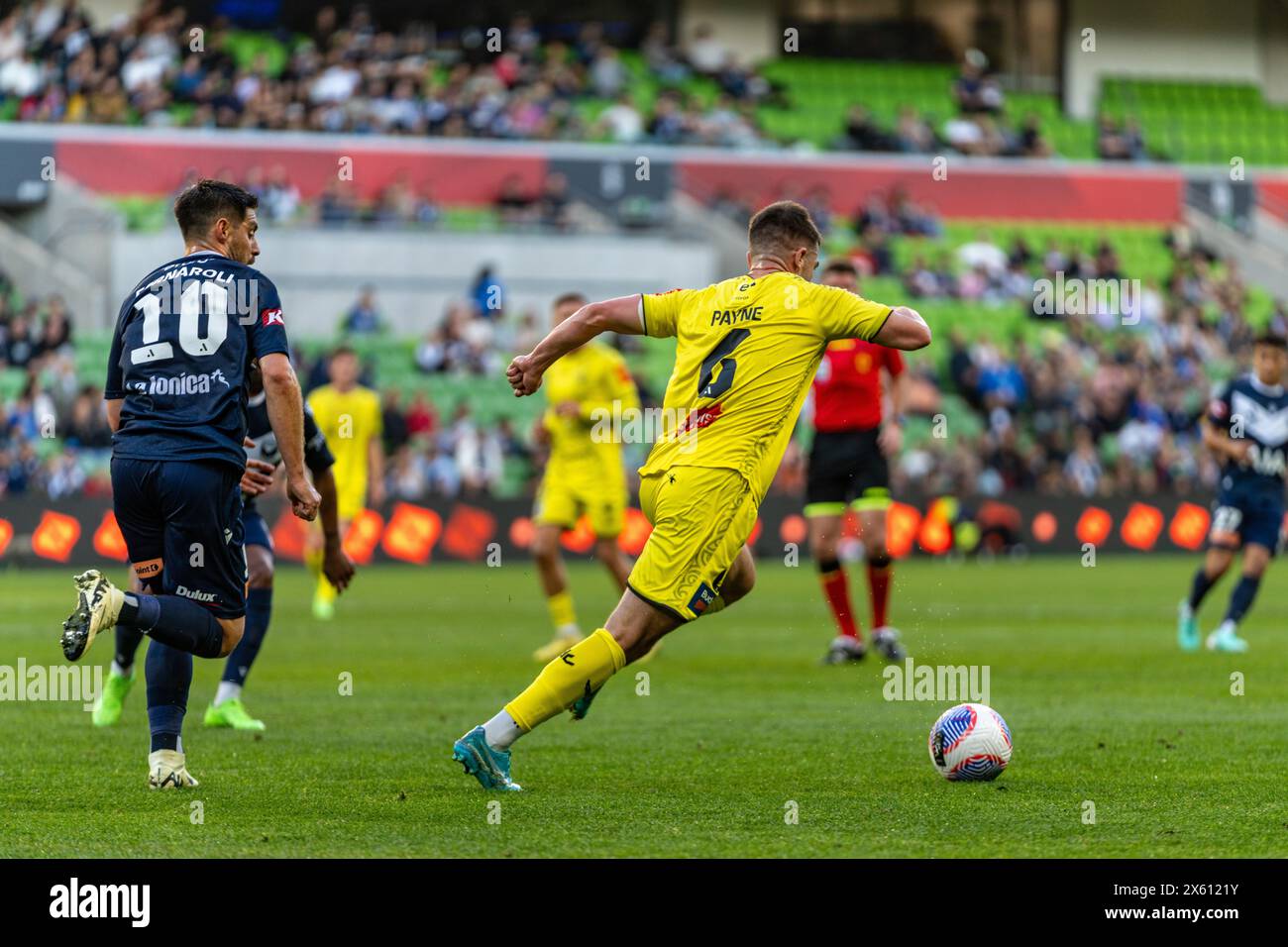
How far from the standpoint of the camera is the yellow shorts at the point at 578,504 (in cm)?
1491

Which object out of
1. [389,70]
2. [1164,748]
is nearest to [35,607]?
[1164,748]

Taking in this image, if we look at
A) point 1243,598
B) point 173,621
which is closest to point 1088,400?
point 1243,598

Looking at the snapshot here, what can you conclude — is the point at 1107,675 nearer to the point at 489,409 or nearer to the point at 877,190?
the point at 489,409

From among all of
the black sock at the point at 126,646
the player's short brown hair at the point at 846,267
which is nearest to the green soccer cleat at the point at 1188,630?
the player's short brown hair at the point at 846,267

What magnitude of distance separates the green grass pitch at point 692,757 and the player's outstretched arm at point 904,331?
1.71 metres

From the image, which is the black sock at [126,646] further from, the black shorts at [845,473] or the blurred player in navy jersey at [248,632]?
the black shorts at [845,473]

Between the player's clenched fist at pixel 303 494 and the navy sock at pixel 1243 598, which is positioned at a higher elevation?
the player's clenched fist at pixel 303 494

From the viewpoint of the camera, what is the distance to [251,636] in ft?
33.1

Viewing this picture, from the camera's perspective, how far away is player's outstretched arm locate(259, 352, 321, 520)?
24.6 feet

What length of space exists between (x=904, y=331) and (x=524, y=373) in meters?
1.43

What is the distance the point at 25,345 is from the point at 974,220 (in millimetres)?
18819

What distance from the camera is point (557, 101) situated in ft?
122

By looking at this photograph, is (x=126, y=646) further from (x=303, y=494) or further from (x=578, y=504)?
(x=578, y=504)

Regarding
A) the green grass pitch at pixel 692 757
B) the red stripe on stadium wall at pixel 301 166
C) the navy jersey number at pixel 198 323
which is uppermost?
the red stripe on stadium wall at pixel 301 166
